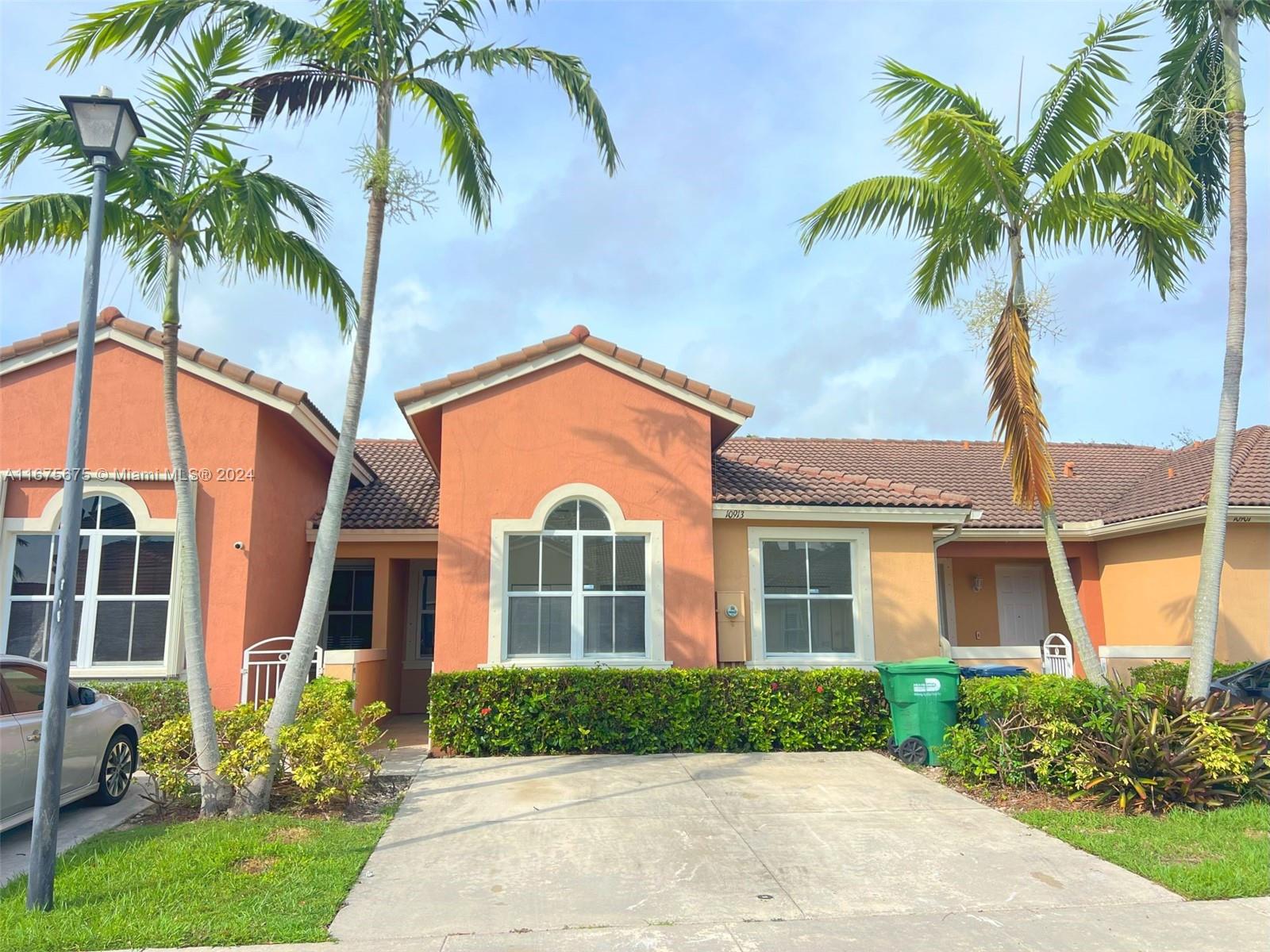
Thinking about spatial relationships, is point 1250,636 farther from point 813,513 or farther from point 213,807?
point 213,807

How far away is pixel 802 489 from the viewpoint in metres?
13.1

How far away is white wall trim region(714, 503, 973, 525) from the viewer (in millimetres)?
12469

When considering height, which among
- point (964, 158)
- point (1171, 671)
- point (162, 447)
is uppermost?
point (964, 158)

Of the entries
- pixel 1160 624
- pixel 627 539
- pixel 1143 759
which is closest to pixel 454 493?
pixel 627 539

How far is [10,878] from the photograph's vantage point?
655 cm

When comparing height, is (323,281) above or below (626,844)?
above

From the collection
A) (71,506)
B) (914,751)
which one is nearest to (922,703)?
(914,751)

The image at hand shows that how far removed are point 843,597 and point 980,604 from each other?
609 cm

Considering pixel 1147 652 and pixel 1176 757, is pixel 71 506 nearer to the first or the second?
pixel 1176 757

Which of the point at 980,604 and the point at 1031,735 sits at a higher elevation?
the point at 980,604

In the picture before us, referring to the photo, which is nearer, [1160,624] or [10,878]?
[10,878]

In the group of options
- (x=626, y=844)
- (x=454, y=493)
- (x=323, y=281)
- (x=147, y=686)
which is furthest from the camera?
(x=454, y=493)

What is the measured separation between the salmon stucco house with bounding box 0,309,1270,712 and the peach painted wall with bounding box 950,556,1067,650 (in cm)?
370

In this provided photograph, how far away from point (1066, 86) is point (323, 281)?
332 inches
